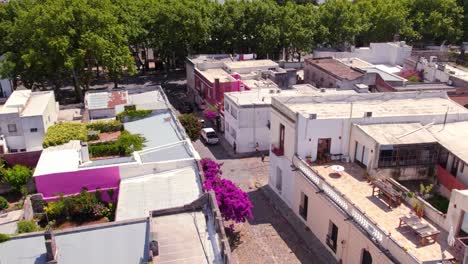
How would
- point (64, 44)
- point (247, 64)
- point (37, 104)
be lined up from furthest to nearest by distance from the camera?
point (247, 64) → point (64, 44) → point (37, 104)

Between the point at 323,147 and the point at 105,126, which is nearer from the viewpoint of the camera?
the point at 323,147

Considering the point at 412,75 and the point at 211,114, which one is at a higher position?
the point at 412,75

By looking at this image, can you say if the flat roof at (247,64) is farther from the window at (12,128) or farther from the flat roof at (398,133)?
the flat roof at (398,133)

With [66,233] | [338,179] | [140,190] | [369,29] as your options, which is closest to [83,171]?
[140,190]

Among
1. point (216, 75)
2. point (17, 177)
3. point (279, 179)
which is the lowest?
point (279, 179)

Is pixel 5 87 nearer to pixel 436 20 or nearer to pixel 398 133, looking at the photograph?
pixel 398 133

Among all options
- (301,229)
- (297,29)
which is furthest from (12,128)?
(297,29)

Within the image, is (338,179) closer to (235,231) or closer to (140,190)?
(235,231)
